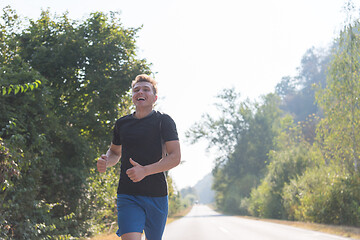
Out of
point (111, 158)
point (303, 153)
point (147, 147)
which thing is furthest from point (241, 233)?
point (303, 153)

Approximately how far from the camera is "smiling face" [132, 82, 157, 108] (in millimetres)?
3238

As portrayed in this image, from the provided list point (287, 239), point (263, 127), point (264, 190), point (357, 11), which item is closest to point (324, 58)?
point (263, 127)

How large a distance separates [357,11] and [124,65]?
12413mm

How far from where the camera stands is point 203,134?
55.9m

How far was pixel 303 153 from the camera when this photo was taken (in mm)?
29234

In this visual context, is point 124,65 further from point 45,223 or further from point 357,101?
point 357,101

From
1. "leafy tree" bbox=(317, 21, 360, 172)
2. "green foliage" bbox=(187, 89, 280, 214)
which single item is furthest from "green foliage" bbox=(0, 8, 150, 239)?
"green foliage" bbox=(187, 89, 280, 214)

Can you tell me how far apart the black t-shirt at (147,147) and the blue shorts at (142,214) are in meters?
0.05

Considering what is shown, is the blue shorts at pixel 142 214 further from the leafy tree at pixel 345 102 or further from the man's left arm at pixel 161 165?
the leafy tree at pixel 345 102

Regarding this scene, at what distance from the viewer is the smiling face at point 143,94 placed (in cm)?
324

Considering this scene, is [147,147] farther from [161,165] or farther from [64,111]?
[64,111]

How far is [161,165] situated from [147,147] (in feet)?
0.76

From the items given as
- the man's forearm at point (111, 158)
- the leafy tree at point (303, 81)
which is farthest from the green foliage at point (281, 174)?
the leafy tree at point (303, 81)

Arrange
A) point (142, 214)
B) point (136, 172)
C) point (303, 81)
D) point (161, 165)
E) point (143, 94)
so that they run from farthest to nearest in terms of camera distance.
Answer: point (303, 81), point (143, 94), point (142, 214), point (161, 165), point (136, 172)
